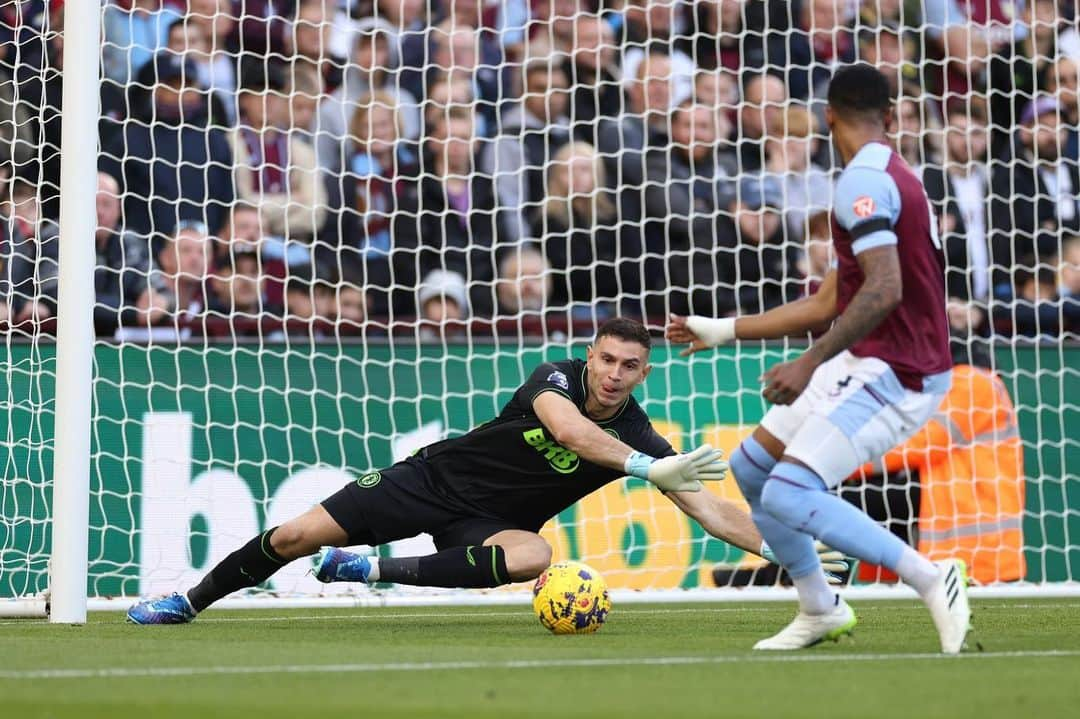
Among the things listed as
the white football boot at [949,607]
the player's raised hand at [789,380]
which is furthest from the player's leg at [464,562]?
the white football boot at [949,607]

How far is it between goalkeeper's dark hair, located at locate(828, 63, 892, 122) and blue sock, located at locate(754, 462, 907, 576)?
118cm

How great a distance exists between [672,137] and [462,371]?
2321 mm

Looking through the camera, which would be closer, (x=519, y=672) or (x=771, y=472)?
(x=519, y=672)

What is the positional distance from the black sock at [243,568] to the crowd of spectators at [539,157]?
2.75 meters

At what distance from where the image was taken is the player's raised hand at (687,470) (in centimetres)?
640

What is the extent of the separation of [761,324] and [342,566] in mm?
2885

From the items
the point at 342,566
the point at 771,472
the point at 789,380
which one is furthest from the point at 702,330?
the point at 342,566

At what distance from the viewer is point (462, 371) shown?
1028 centimetres

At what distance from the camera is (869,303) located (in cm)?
536

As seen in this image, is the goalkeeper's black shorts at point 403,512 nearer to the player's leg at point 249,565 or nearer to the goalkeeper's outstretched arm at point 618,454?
the player's leg at point 249,565

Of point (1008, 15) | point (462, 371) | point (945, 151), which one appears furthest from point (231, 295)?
point (1008, 15)

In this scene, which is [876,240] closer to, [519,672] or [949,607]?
[949,607]

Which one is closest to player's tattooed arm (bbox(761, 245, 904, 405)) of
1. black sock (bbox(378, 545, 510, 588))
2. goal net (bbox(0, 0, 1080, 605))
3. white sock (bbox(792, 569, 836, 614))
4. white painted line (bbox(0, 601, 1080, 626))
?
white sock (bbox(792, 569, 836, 614))

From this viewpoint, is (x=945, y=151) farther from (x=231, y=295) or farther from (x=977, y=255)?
(x=231, y=295)
